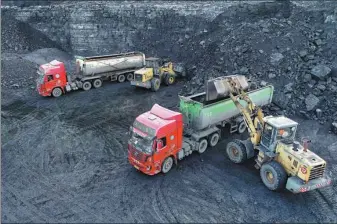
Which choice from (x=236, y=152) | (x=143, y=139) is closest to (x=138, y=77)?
(x=143, y=139)

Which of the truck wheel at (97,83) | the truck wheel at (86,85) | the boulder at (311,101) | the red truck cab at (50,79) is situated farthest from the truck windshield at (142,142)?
the truck wheel at (97,83)

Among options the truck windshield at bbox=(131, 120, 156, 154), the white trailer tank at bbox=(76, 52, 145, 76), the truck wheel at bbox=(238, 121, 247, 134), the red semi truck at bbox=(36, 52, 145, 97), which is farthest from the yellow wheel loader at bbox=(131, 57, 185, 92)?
the truck windshield at bbox=(131, 120, 156, 154)

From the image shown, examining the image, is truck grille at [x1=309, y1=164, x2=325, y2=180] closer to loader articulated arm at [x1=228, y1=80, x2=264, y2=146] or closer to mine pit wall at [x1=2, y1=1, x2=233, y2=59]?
loader articulated arm at [x1=228, y1=80, x2=264, y2=146]

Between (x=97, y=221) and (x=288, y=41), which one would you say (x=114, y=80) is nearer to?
(x=288, y=41)

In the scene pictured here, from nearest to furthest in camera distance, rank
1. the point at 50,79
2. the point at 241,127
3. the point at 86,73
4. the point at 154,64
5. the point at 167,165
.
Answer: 1. the point at 167,165
2. the point at 241,127
3. the point at 50,79
4. the point at 86,73
5. the point at 154,64

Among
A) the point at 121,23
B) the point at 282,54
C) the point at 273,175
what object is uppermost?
the point at 121,23

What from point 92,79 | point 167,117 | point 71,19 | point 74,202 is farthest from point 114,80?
point 74,202

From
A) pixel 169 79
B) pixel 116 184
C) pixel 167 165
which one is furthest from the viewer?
pixel 169 79

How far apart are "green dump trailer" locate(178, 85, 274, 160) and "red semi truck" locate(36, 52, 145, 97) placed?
10.4 metres

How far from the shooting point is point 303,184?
39.1 ft

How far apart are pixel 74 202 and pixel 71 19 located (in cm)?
2366

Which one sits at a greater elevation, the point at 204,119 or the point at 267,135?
the point at 267,135

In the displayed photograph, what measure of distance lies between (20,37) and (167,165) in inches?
1041

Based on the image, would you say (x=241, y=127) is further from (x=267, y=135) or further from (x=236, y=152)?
(x=267, y=135)
